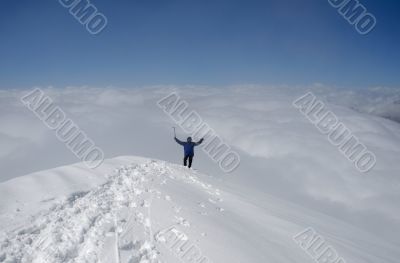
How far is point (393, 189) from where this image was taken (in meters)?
188

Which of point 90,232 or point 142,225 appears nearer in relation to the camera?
point 90,232

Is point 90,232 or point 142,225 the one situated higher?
point 142,225

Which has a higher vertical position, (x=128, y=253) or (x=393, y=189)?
(x=393, y=189)

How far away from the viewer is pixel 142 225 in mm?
7523

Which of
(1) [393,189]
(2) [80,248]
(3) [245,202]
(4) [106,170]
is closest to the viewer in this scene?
(2) [80,248]

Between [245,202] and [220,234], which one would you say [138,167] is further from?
[220,234]

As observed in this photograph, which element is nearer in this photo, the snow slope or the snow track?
the snow track

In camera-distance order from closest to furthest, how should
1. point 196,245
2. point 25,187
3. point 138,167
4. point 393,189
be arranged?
point 196,245 < point 25,187 < point 138,167 < point 393,189

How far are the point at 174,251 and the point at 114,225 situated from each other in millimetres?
1755

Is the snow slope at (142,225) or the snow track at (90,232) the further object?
the snow slope at (142,225)

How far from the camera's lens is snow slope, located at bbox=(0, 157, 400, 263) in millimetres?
6156

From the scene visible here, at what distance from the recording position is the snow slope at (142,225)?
20.2 ft

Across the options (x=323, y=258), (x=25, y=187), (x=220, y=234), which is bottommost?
(x=25, y=187)

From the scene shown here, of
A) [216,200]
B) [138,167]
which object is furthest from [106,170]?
[216,200]
